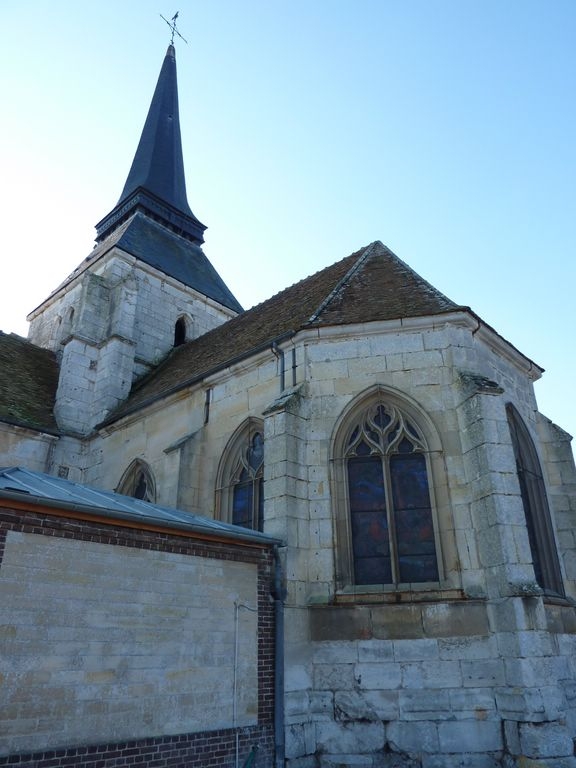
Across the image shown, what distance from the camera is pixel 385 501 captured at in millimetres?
8422

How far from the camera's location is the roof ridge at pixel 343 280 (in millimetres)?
10008

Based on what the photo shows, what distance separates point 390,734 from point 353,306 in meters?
6.38

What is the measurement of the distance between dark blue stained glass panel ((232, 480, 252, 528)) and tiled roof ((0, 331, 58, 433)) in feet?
20.1

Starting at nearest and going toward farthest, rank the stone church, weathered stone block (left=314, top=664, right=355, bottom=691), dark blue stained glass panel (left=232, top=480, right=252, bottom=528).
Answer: the stone church → weathered stone block (left=314, top=664, right=355, bottom=691) → dark blue stained glass panel (left=232, top=480, right=252, bottom=528)

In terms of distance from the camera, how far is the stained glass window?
316 inches

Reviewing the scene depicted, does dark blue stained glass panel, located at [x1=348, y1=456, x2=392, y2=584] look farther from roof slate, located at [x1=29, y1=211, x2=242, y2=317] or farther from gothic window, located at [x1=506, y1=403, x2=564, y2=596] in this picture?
roof slate, located at [x1=29, y1=211, x2=242, y2=317]

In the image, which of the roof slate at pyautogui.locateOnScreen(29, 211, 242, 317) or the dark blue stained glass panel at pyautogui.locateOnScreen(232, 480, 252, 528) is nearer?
the dark blue stained glass panel at pyautogui.locateOnScreen(232, 480, 252, 528)

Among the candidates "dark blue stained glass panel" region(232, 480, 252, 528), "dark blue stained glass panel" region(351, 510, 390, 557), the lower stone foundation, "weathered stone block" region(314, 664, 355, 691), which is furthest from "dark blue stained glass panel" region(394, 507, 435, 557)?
A: the lower stone foundation

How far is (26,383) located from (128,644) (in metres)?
11.2

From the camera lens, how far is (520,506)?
7.61m

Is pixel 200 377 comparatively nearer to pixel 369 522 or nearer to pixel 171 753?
pixel 369 522

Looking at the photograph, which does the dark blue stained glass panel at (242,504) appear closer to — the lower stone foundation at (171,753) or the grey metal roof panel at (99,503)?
the grey metal roof panel at (99,503)

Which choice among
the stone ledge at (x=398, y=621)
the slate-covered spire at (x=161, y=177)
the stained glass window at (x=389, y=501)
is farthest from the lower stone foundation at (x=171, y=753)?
the slate-covered spire at (x=161, y=177)

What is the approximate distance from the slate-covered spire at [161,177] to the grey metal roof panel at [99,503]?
1793 centimetres
